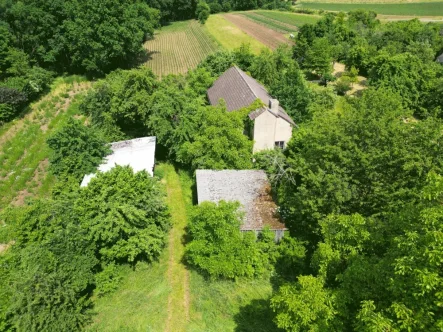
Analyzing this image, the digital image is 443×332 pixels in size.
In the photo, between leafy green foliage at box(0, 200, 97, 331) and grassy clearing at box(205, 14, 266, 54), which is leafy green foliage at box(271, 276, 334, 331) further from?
grassy clearing at box(205, 14, 266, 54)

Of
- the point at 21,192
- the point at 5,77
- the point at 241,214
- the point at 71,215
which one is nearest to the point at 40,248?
the point at 71,215

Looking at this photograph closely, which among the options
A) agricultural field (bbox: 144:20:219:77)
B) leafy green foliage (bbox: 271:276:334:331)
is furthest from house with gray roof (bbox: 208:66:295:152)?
agricultural field (bbox: 144:20:219:77)

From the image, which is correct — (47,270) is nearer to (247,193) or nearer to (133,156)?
(133,156)

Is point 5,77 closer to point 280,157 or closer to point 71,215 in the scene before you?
point 71,215

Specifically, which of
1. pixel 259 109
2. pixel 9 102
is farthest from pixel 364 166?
pixel 9 102

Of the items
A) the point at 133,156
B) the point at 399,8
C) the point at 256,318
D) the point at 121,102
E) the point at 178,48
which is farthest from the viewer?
the point at 399,8

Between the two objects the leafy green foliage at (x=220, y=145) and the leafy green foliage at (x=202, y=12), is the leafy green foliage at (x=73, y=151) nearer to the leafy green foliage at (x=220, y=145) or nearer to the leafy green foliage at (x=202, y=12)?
the leafy green foliage at (x=220, y=145)

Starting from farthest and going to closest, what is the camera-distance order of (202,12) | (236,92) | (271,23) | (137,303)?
(202,12), (271,23), (236,92), (137,303)

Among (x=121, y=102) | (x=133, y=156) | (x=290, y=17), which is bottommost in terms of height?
(x=133, y=156)
